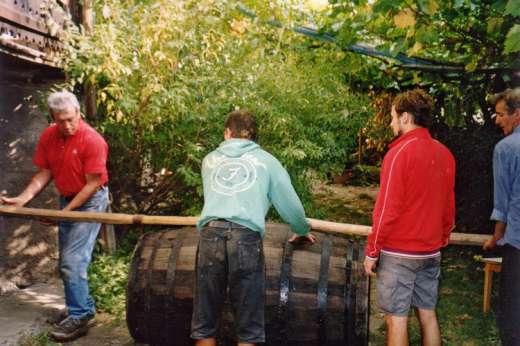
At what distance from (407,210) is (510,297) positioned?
35.4 inches

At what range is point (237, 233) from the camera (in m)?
3.34

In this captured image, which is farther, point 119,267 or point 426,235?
point 119,267

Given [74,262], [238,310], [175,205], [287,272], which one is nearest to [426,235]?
[287,272]

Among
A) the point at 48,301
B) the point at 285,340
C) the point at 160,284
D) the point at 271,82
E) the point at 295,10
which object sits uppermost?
the point at 295,10

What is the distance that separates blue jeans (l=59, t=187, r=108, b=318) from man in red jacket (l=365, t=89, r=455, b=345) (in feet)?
7.79

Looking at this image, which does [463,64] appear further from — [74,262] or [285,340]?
[74,262]

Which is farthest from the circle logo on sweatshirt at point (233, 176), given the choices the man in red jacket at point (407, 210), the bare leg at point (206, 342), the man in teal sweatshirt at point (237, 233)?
the bare leg at point (206, 342)

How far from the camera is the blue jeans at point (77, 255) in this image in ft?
14.5

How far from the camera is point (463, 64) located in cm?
705

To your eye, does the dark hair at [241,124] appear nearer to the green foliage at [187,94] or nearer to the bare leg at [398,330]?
the bare leg at [398,330]

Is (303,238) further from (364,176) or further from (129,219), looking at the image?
(364,176)

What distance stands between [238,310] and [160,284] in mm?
807

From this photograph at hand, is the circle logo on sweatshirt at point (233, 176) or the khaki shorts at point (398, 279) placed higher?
the circle logo on sweatshirt at point (233, 176)

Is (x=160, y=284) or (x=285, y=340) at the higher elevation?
(x=160, y=284)
